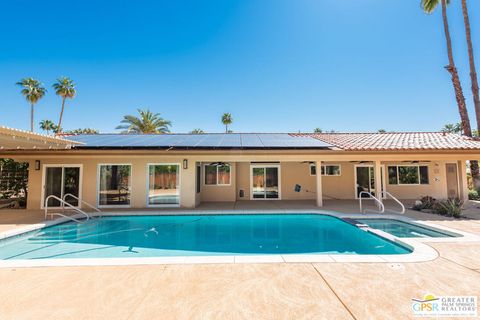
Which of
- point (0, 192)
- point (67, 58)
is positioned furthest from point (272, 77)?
point (0, 192)

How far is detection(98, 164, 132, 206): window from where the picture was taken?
11930 mm

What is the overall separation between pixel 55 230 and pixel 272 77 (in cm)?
1526

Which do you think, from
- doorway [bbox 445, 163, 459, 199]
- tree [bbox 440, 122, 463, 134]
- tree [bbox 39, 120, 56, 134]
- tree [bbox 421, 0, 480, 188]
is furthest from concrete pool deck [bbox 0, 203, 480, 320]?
tree [bbox 440, 122, 463, 134]

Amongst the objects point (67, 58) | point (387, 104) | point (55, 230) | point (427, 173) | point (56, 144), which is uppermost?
point (67, 58)

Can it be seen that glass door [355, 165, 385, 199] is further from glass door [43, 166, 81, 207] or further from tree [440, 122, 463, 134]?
tree [440, 122, 463, 134]

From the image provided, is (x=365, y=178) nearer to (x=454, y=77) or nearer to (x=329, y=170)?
(x=329, y=170)

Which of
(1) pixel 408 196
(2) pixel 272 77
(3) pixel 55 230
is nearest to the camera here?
(3) pixel 55 230

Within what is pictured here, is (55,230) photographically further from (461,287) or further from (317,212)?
(461,287)

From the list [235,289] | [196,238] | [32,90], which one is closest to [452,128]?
[196,238]

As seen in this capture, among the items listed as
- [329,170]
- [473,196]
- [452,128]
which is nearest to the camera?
[473,196]

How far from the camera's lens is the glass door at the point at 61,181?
1187 cm

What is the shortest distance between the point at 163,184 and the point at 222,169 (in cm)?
422

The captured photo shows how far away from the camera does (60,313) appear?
A: 10.2ft

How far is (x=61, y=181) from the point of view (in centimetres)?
1190
